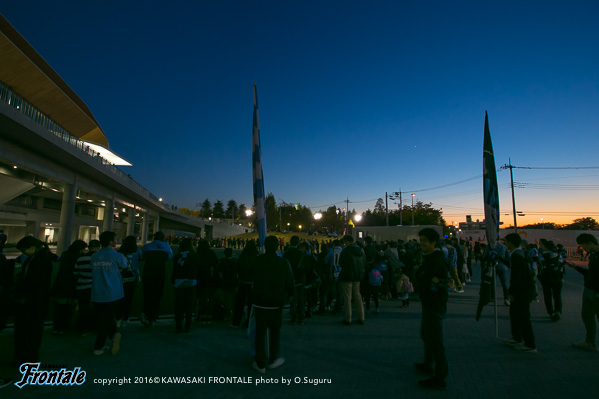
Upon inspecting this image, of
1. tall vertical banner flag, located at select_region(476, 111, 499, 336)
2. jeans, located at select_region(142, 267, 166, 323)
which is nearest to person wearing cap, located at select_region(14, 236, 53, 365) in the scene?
jeans, located at select_region(142, 267, 166, 323)

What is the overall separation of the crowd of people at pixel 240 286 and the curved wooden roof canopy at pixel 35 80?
2708cm

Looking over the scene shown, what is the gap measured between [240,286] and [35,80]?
35861 millimetres

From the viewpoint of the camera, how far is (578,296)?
10.1 metres

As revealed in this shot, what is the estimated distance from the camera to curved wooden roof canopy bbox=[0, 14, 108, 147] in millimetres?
24797

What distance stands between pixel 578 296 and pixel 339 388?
1126 centimetres

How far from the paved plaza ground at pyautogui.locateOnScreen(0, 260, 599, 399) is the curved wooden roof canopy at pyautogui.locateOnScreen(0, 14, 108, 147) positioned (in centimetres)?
2872

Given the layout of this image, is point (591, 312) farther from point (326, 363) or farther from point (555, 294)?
point (326, 363)

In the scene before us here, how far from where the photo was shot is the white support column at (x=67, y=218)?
22.9m

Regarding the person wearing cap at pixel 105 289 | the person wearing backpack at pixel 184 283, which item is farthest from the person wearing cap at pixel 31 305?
the person wearing backpack at pixel 184 283

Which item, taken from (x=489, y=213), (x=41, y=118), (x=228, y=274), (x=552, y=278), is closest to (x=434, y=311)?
(x=489, y=213)

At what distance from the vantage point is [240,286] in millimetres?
6176

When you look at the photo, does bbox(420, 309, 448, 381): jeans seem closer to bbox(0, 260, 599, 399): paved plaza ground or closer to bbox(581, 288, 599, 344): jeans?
bbox(0, 260, 599, 399): paved plaza ground

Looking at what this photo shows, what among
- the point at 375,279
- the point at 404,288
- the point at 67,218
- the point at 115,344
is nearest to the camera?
the point at 115,344

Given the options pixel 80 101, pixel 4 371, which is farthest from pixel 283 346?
pixel 80 101
